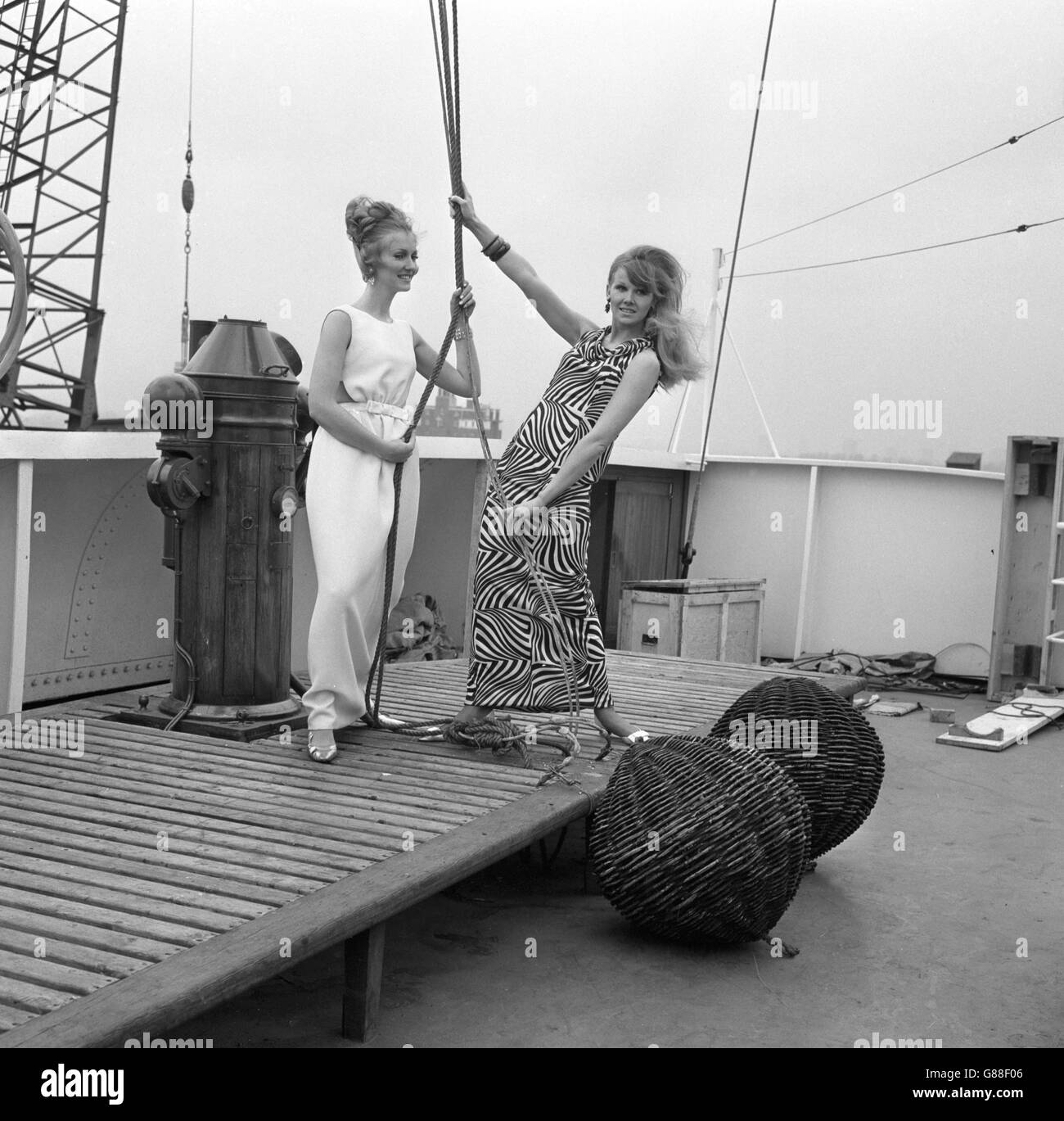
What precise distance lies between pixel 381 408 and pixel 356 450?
A: 16 centimetres

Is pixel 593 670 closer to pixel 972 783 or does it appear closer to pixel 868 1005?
pixel 868 1005

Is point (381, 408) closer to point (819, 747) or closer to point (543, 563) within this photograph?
point (543, 563)

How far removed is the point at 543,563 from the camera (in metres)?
4.12

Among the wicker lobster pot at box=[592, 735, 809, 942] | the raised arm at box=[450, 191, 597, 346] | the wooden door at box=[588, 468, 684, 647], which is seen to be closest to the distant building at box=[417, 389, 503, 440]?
the wooden door at box=[588, 468, 684, 647]

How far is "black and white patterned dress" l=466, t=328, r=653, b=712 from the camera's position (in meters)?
4.07

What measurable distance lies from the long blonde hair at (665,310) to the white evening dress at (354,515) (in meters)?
0.72

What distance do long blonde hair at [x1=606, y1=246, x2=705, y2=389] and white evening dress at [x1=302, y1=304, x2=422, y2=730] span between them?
719 mm

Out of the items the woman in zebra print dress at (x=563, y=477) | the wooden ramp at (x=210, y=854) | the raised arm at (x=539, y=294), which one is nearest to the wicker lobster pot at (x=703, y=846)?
the wooden ramp at (x=210, y=854)

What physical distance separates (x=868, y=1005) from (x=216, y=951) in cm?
153

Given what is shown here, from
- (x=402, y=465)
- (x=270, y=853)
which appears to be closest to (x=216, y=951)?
(x=270, y=853)

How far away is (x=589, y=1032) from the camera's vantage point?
2809 mm

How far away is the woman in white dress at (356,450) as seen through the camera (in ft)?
12.4

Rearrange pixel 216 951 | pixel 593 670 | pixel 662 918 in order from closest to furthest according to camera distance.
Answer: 1. pixel 216 951
2. pixel 662 918
3. pixel 593 670

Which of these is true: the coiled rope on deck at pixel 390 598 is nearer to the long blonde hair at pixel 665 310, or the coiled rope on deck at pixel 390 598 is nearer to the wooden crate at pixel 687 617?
the long blonde hair at pixel 665 310
